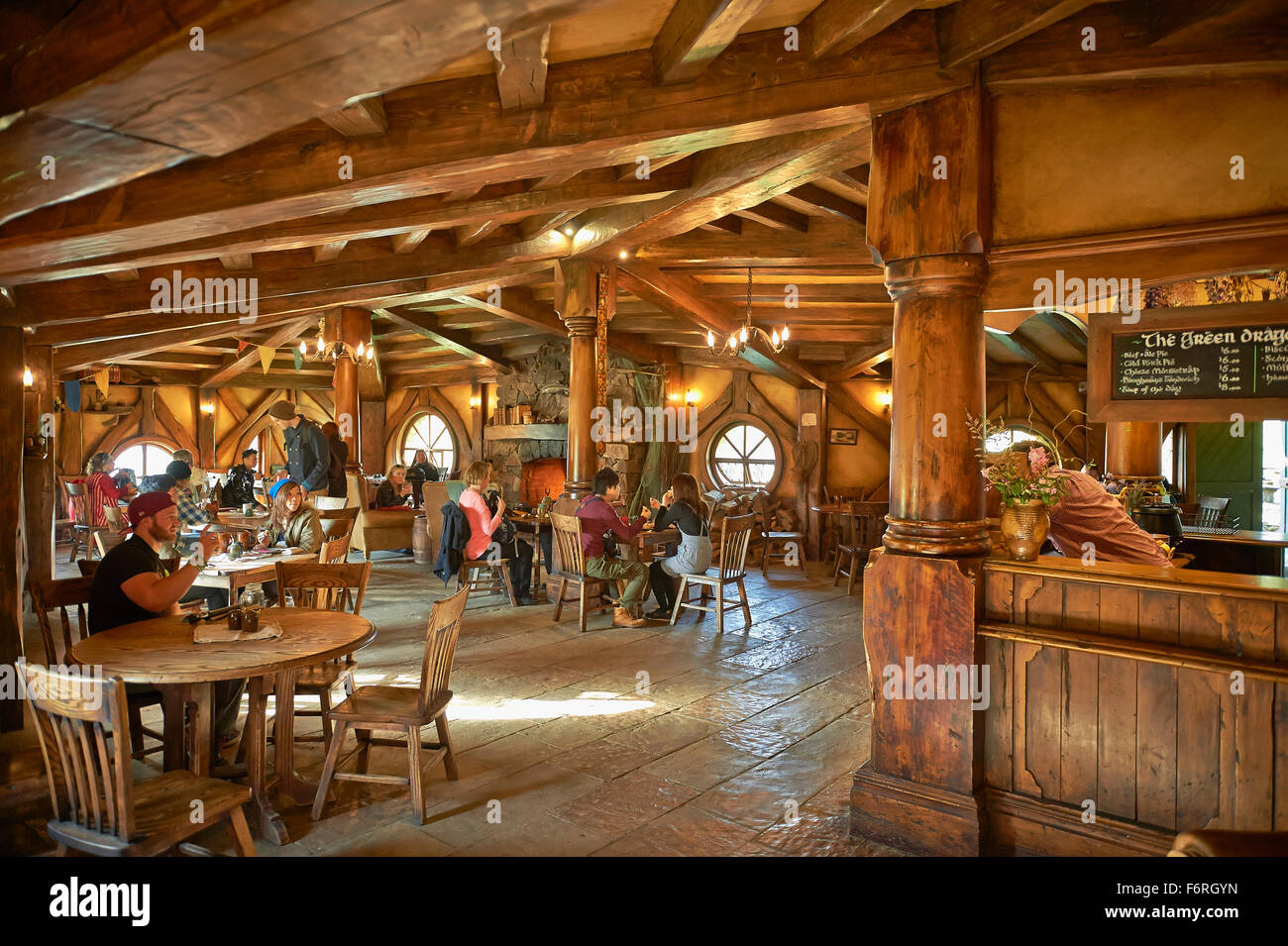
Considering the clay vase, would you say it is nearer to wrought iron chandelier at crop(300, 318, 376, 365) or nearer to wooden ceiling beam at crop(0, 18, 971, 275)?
wooden ceiling beam at crop(0, 18, 971, 275)

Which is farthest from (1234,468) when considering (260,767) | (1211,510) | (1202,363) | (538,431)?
(260,767)

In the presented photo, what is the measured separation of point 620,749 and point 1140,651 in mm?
2401

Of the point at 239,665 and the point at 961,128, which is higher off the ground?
the point at 961,128

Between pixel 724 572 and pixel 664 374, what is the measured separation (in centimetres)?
640

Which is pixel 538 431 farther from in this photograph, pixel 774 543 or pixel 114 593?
pixel 114 593

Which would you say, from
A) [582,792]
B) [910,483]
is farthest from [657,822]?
[910,483]

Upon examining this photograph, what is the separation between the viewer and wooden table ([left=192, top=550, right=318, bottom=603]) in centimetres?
471

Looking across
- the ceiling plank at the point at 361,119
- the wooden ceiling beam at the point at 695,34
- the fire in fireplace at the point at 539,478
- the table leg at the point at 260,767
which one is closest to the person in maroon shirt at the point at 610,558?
the table leg at the point at 260,767

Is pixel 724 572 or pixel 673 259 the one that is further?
pixel 673 259

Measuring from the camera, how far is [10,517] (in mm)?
4152

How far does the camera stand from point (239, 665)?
2.92 metres

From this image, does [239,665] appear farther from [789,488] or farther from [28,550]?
[789,488]

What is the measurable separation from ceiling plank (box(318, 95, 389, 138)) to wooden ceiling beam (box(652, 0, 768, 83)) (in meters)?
1.19

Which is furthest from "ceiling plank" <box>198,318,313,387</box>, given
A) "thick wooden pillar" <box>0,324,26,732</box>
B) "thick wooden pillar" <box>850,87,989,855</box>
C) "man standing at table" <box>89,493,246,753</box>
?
"thick wooden pillar" <box>850,87,989,855</box>
